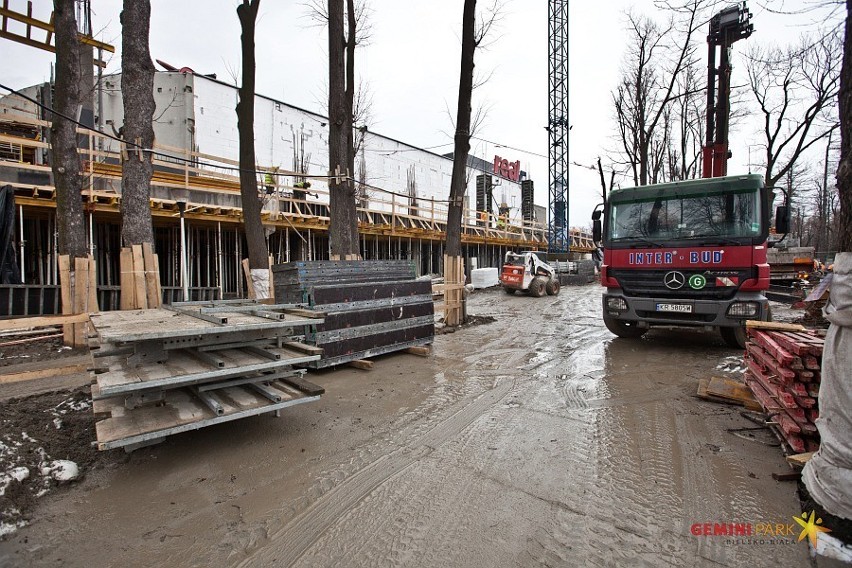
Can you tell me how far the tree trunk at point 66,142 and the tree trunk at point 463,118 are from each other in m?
7.90

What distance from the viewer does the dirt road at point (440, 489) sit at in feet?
8.57

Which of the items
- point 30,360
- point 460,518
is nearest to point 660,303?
point 460,518

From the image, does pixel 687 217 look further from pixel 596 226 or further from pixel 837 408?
pixel 837 408

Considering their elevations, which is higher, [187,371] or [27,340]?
[187,371]

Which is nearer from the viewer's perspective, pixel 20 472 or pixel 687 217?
pixel 20 472

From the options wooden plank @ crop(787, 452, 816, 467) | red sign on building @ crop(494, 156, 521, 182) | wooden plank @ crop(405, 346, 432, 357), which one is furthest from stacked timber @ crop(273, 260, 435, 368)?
red sign on building @ crop(494, 156, 521, 182)

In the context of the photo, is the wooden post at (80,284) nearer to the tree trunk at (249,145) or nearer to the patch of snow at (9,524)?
the tree trunk at (249,145)

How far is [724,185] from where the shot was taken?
7.46 metres

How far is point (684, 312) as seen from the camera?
7465 mm

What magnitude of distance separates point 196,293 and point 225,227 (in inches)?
110

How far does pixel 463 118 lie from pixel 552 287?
10947 millimetres

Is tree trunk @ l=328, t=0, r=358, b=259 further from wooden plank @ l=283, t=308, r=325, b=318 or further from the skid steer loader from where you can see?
the skid steer loader

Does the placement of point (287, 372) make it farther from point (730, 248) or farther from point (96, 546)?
point (730, 248)

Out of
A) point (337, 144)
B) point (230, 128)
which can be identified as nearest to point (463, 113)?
point (337, 144)
